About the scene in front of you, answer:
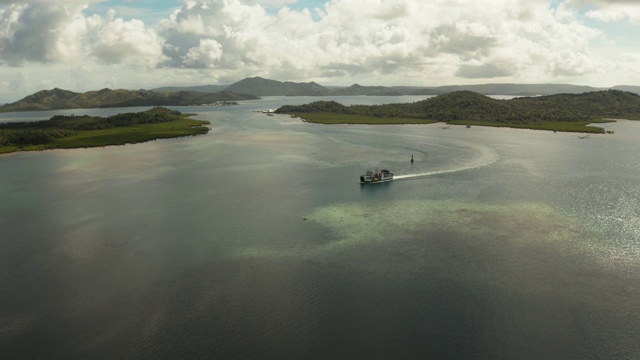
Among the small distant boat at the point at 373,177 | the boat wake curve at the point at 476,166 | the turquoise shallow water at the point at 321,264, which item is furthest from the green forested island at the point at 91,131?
the boat wake curve at the point at 476,166

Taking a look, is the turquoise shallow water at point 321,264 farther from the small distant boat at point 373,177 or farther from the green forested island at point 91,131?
the green forested island at point 91,131

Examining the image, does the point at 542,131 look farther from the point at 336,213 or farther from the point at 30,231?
the point at 30,231

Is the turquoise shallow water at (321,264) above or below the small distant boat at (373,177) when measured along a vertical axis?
below

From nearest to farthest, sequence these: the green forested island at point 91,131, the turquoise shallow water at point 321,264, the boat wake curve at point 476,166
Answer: the turquoise shallow water at point 321,264
the boat wake curve at point 476,166
the green forested island at point 91,131

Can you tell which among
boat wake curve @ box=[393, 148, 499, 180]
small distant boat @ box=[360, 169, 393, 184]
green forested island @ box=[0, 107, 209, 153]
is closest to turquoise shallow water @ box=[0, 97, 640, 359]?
boat wake curve @ box=[393, 148, 499, 180]

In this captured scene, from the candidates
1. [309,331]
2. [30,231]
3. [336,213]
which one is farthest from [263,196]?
[309,331]

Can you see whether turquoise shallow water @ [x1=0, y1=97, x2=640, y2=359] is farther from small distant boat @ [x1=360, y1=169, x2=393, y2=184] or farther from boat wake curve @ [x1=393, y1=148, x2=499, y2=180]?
small distant boat @ [x1=360, y1=169, x2=393, y2=184]
